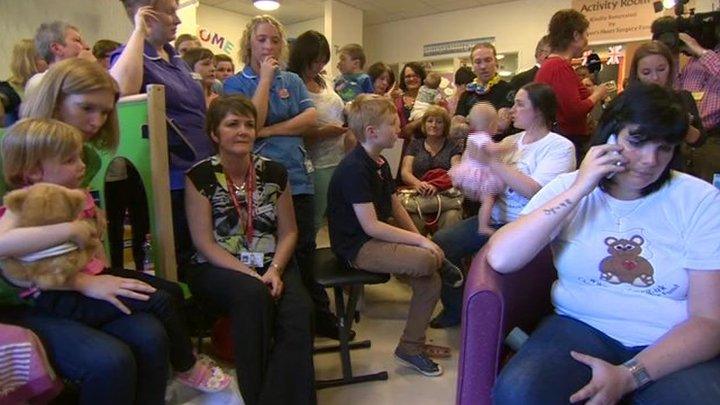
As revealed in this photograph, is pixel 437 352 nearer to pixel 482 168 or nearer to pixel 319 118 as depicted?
pixel 482 168

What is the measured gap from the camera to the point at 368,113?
81.7 inches

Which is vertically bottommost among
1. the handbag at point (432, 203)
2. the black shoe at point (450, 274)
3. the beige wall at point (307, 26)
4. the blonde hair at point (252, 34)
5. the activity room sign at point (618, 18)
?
the black shoe at point (450, 274)

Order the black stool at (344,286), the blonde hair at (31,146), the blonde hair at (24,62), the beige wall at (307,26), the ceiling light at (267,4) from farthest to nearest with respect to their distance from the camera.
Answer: the beige wall at (307,26) → the ceiling light at (267,4) → the blonde hair at (24,62) → the black stool at (344,286) → the blonde hair at (31,146)

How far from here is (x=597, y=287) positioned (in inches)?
47.8

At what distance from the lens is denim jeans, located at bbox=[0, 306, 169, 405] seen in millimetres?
1157

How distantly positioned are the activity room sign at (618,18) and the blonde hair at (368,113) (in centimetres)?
478

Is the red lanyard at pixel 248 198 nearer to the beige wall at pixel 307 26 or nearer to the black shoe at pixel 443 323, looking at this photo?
the black shoe at pixel 443 323

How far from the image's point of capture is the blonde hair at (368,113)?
2062 millimetres

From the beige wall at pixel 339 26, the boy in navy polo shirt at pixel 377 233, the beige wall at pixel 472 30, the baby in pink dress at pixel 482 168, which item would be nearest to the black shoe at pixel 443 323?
the boy in navy polo shirt at pixel 377 233

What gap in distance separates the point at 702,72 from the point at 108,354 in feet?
9.45

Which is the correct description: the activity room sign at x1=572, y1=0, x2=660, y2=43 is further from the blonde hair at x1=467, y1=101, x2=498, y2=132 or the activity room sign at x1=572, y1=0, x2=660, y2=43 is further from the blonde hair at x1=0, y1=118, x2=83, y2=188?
the blonde hair at x1=0, y1=118, x2=83, y2=188

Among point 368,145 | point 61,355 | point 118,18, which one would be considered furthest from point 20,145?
point 118,18

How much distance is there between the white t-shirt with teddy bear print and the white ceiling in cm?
618

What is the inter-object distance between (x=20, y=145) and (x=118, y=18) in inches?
136
